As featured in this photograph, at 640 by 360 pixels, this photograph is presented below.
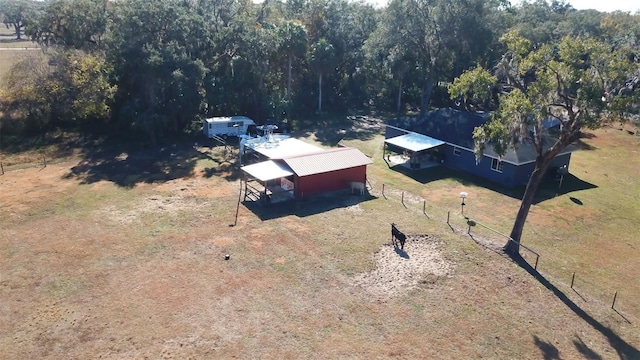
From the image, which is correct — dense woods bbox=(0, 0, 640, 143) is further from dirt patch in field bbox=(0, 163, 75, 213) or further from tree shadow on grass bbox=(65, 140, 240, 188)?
dirt patch in field bbox=(0, 163, 75, 213)

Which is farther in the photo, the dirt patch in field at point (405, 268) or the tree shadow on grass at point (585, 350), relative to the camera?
the dirt patch in field at point (405, 268)

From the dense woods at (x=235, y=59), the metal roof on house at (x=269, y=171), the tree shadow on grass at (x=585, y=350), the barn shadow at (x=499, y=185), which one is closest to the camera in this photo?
the tree shadow on grass at (x=585, y=350)

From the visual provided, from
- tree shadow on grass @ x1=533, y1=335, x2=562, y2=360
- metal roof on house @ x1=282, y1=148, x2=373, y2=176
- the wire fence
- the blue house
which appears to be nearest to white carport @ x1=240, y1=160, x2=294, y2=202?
metal roof on house @ x1=282, y1=148, x2=373, y2=176

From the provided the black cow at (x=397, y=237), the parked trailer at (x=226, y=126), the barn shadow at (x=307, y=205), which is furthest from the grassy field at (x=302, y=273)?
the parked trailer at (x=226, y=126)

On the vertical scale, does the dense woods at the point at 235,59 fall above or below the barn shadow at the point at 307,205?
above

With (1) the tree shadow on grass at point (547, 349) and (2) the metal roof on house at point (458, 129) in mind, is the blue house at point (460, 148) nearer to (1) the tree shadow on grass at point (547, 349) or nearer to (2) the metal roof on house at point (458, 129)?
(2) the metal roof on house at point (458, 129)

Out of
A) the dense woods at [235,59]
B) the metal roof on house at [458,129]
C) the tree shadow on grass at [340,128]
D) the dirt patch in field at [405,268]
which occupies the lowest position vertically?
the dirt patch in field at [405,268]
